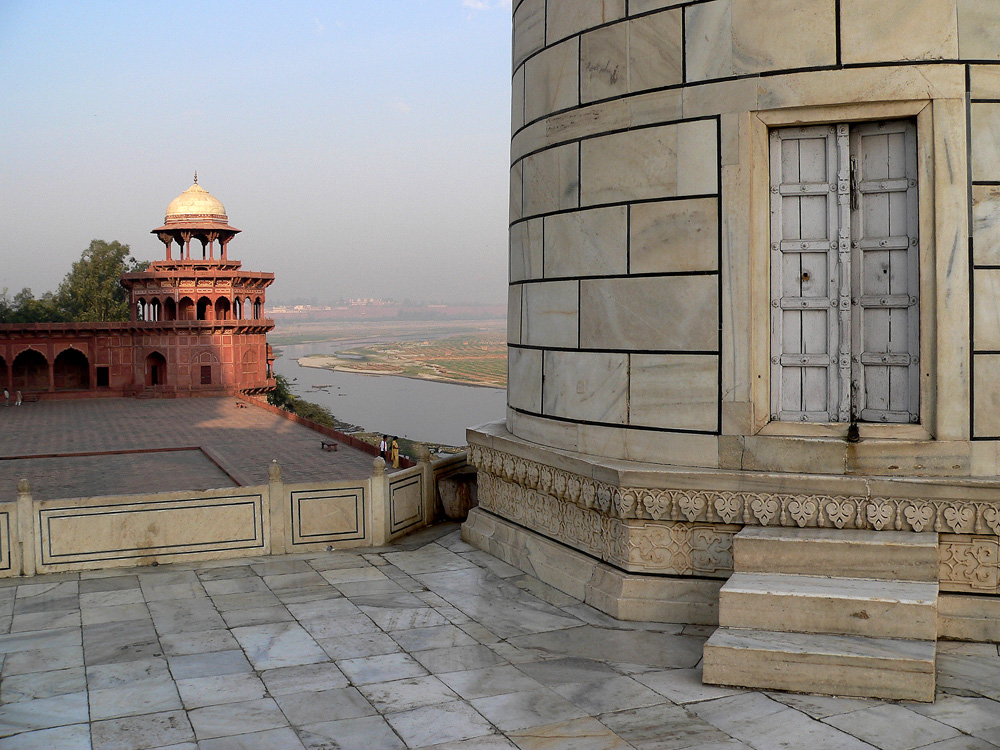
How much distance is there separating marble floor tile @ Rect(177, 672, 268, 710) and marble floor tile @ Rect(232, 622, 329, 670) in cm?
23

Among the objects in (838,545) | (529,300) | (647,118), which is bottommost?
(838,545)

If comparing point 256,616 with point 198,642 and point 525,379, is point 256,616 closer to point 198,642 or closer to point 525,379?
point 198,642

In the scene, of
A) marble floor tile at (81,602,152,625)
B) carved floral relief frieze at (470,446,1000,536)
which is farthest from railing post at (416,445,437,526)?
marble floor tile at (81,602,152,625)

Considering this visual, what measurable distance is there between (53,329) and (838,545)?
42.2 m

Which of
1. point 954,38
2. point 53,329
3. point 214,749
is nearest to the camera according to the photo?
point 214,749

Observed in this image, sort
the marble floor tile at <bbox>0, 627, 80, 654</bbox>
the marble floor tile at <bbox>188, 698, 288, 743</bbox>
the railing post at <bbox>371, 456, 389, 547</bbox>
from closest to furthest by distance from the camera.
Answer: the marble floor tile at <bbox>188, 698, 288, 743</bbox>
the marble floor tile at <bbox>0, 627, 80, 654</bbox>
the railing post at <bbox>371, 456, 389, 547</bbox>

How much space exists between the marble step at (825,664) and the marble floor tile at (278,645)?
98.7 inches

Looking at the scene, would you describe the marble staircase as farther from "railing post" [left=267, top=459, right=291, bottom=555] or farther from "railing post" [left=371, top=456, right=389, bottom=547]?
"railing post" [left=267, top=459, right=291, bottom=555]

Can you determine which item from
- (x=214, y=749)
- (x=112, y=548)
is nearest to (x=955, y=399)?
(x=214, y=749)

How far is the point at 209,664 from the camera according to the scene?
5840mm

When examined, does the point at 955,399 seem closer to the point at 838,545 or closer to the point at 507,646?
the point at 838,545

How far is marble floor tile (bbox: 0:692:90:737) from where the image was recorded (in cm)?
494

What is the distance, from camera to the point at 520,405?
328 inches

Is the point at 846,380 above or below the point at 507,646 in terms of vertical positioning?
above
